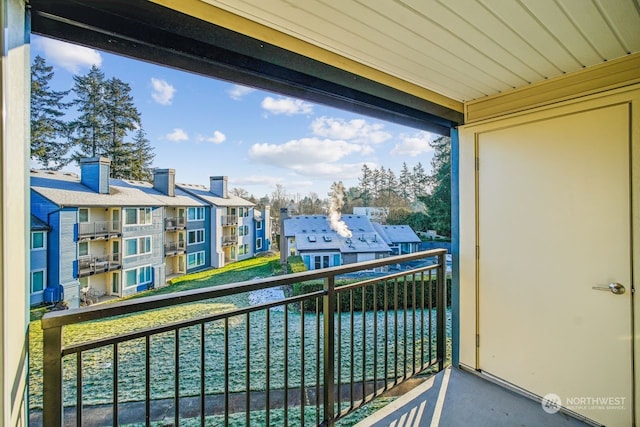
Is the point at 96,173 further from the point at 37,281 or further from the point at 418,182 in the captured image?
the point at 418,182

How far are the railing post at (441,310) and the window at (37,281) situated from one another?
2594 millimetres

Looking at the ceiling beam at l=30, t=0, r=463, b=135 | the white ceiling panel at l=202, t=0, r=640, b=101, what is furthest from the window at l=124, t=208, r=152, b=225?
the white ceiling panel at l=202, t=0, r=640, b=101

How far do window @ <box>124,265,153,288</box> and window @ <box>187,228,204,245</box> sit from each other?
221mm

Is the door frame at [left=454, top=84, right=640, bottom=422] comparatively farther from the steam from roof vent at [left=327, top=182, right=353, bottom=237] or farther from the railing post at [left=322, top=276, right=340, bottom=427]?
the railing post at [left=322, top=276, right=340, bottom=427]

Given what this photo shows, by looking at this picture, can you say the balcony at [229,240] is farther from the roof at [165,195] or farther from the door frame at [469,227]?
the door frame at [469,227]

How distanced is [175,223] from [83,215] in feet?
1.18

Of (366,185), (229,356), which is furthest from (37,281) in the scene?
(366,185)

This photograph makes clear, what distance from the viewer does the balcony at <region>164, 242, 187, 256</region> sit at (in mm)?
1373

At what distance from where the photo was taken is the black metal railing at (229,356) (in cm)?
110

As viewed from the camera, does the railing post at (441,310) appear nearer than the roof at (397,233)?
No

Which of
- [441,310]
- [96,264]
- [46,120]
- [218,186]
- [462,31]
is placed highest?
[462,31]

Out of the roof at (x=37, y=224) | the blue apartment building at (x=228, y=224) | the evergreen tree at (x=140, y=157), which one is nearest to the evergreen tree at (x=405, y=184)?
the blue apartment building at (x=228, y=224)

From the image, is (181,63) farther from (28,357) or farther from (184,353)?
(184,353)

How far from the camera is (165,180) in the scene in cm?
131
